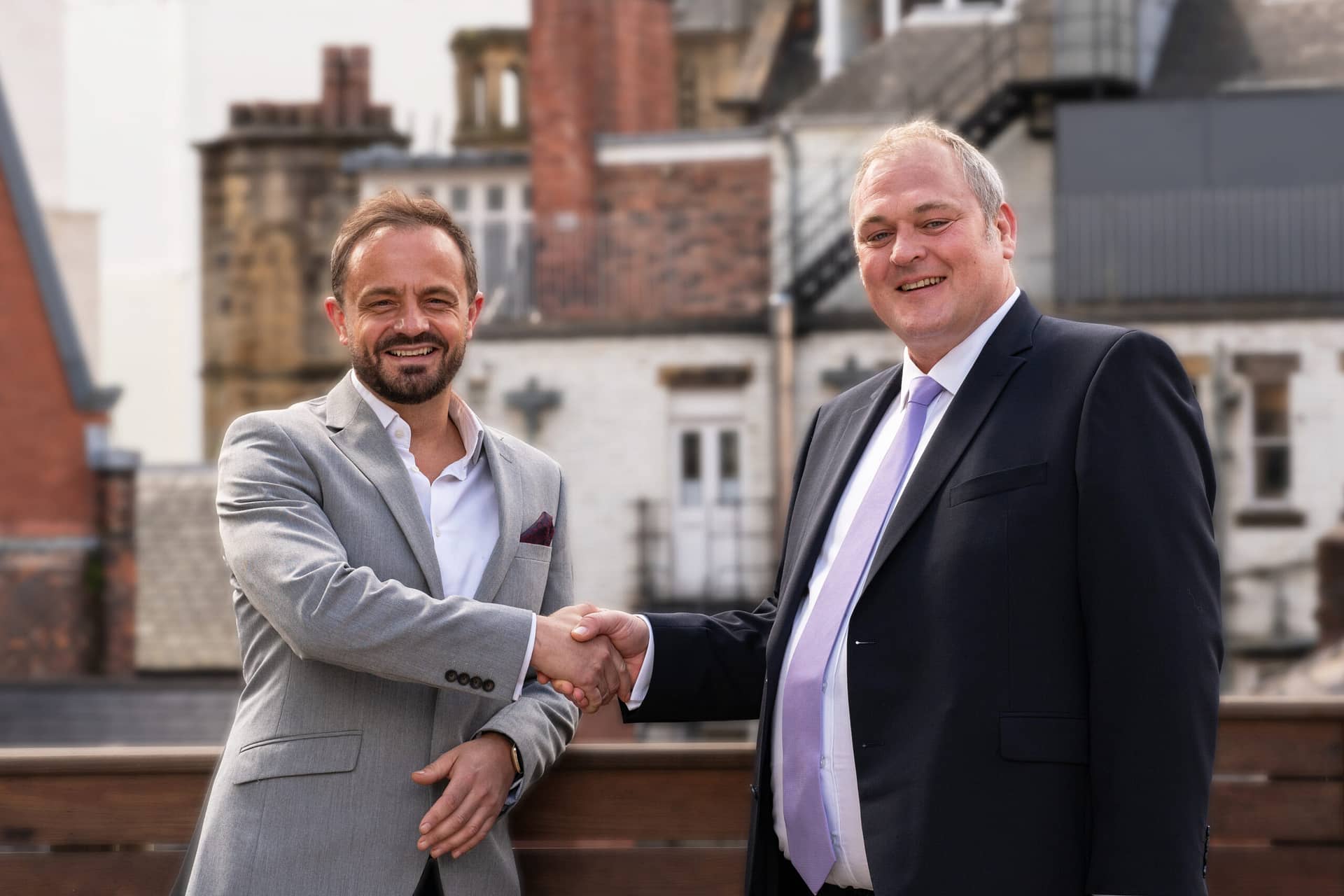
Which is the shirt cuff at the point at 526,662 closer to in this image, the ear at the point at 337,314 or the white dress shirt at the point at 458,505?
the white dress shirt at the point at 458,505

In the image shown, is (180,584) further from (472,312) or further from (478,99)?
(472,312)

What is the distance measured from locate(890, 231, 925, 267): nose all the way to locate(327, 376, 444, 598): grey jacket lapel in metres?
1.08

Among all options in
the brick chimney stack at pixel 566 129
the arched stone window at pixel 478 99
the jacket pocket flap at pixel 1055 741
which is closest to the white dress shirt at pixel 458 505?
the jacket pocket flap at pixel 1055 741

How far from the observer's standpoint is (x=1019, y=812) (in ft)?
9.59

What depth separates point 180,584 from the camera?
87.9ft

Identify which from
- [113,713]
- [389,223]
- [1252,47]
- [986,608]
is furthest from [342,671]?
[1252,47]

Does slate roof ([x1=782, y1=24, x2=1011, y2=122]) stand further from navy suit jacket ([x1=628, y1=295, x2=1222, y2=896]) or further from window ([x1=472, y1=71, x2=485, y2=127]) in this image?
navy suit jacket ([x1=628, y1=295, x2=1222, y2=896])

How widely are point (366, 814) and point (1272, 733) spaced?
223cm

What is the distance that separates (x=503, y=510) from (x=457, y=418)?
0.27m

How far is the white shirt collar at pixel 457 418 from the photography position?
3441 millimetres

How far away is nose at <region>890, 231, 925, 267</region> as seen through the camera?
10.6 ft

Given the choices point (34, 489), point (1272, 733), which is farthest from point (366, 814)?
point (34, 489)

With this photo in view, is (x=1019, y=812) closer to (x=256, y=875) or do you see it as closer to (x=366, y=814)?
(x=366, y=814)

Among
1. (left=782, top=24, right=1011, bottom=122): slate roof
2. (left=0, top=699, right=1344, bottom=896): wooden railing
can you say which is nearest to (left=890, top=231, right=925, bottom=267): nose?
(left=0, top=699, right=1344, bottom=896): wooden railing
